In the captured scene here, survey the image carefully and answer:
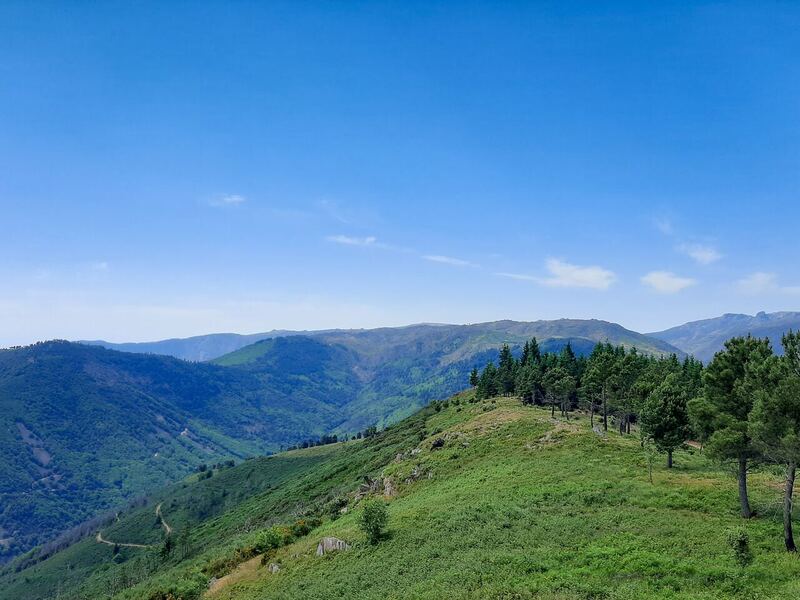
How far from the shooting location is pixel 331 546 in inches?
1957

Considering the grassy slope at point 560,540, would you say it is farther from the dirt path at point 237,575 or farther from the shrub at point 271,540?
the shrub at point 271,540

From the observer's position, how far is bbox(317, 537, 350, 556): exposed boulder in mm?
48844

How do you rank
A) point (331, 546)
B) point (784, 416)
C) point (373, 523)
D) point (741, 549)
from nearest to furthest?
point (741, 549)
point (784, 416)
point (373, 523)
point (331, 546)

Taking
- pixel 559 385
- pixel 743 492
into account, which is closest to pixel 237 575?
pixel 743 492

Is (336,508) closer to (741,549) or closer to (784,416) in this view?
(741,549)

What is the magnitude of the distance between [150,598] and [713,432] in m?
65.8

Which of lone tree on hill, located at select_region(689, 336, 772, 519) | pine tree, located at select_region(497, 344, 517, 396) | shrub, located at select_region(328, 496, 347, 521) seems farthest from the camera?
Answer: pine tree, located at select_region(497, 344, 517, 396)

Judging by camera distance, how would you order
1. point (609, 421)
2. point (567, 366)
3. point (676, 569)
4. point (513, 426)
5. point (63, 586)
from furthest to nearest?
point (63, 586) < point (567, 366) < point (609, 421) < point (513, 426) < point (676, 569)

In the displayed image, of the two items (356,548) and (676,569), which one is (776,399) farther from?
(356,548)

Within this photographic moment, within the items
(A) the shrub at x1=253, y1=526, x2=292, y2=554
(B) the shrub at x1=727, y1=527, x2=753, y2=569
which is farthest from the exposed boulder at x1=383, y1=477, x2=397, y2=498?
(B) the shrub at x1=727, y1=527, x2=753, y2=569

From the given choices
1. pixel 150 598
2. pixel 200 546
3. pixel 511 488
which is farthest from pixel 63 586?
pixel 511 488

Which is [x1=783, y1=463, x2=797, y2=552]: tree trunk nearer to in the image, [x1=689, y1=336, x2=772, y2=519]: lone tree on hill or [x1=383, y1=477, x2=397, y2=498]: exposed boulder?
[x1=689, y1=336, x2=772, y2=519]: lone tree on hill

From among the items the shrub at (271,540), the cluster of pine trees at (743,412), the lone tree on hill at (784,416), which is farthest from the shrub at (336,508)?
the lone tree on hill at (784,416)

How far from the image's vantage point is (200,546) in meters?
133
